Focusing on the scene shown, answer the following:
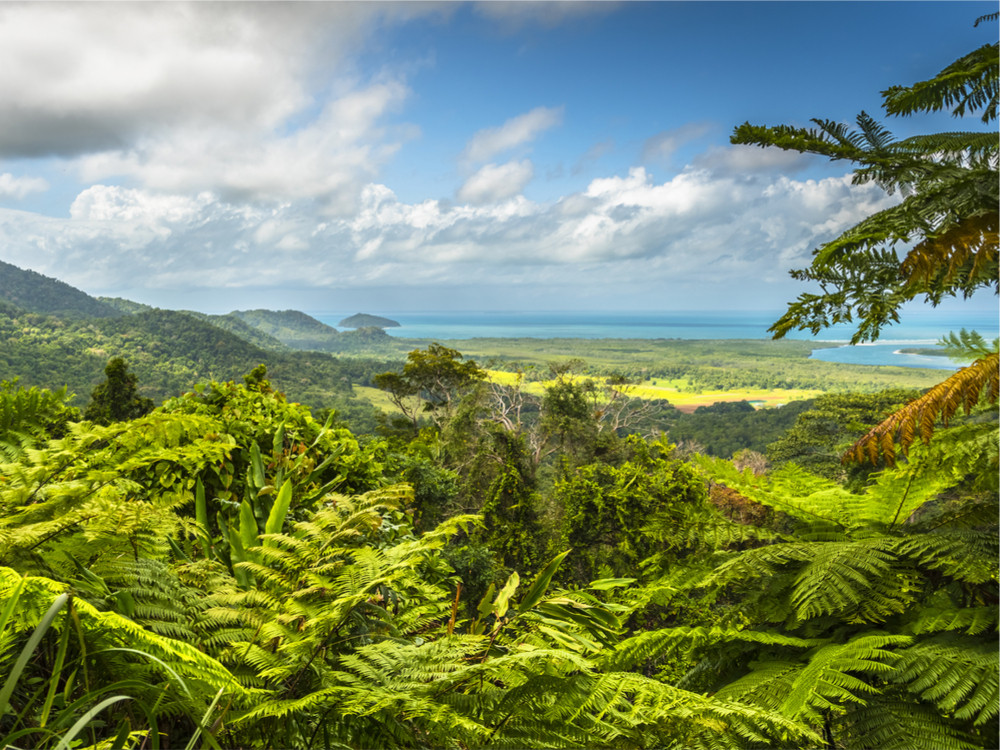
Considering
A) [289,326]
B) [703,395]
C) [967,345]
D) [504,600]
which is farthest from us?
[289,326]

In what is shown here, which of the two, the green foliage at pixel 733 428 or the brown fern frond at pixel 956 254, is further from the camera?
the green foliage at pixel 733 428

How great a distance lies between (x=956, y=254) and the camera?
2016 mm

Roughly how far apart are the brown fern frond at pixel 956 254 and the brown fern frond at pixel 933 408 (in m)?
0.44

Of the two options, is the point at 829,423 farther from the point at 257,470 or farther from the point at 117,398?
the point at 117,398

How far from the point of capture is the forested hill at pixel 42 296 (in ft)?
330

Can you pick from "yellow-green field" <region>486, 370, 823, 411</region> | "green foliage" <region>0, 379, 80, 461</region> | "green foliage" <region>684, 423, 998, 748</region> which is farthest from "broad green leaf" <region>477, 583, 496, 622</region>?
"yellow-green field" <region>486, 370, 823, 411</region>

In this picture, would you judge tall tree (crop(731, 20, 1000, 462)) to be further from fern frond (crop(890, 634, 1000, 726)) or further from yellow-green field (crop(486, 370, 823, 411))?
yellow-green field (crop(486, 370, 823, 411))

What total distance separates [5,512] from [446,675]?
1.20 m

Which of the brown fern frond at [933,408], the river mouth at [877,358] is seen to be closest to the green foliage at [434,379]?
the brown fern frond at [933,408]

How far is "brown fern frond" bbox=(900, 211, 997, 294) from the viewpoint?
1.93 m

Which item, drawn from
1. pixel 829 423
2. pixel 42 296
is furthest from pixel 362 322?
pixel 829 423

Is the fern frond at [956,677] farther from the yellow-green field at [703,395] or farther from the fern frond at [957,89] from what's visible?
the yellow-green field at [703,395]

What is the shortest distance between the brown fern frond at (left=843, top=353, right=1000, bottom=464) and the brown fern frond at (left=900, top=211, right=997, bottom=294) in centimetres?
44

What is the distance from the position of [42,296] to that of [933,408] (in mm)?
139556
